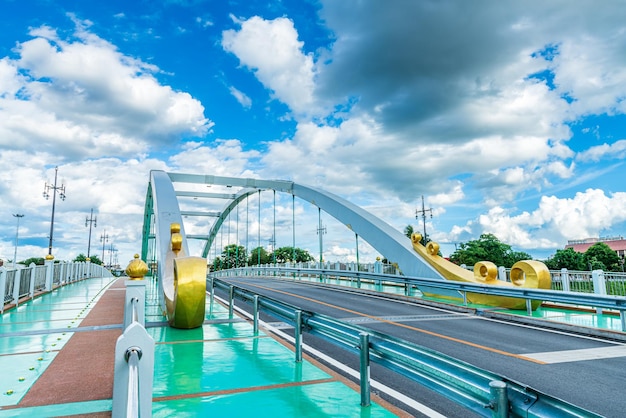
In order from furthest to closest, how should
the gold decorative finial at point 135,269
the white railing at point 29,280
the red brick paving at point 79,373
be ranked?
the white railing at point 29,280
the gold decorative finial at point 135,269
the red brick paving at point 79,373

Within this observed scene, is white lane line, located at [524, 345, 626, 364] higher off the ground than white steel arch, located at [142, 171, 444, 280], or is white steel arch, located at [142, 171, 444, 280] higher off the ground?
white steel arch, located at [142, 171, 444, 280]

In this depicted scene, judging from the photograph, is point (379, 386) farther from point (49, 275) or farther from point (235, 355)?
point (49, 275)

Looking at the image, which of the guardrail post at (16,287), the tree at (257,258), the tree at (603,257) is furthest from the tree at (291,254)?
the guardrail post at (16,287)

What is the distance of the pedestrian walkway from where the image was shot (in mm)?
4367

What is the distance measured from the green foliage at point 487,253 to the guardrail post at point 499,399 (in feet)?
236

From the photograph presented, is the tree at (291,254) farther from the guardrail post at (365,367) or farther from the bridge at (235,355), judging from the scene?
the guardrail post at (365,367)

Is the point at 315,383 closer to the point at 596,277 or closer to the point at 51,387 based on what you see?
the point at 51,387

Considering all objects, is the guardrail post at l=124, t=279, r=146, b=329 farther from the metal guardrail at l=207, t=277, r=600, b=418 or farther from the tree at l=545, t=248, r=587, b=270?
the tree at l=545, t=248, r=587, b=270

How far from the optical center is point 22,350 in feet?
23.5

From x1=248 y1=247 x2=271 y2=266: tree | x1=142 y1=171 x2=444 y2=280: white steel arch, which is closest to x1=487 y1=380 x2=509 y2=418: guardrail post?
x1=142 y1=171 x2=444 y2=280: white steel arch

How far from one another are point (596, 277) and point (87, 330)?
1226 centimetres

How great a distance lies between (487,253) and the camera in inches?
2832

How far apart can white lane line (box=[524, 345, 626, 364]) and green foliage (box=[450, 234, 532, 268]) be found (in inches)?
2603

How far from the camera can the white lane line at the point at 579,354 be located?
678cm
